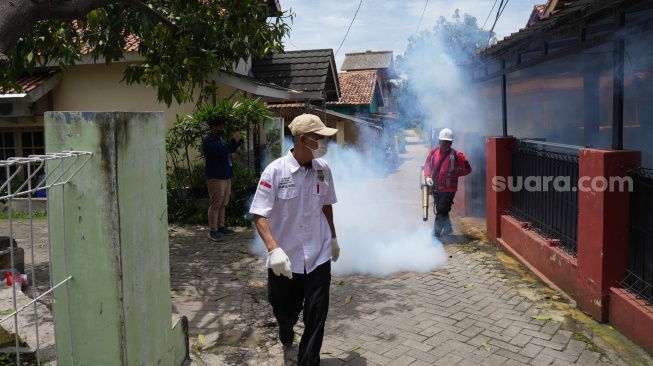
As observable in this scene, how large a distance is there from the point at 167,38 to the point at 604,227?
18.6 feet

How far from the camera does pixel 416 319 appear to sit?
494 centimetres

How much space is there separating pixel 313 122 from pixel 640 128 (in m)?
9.98

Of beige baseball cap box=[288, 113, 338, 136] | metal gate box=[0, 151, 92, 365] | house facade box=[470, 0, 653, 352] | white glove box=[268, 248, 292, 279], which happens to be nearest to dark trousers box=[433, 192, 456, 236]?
house facade box=[470, 0, 653, 352]

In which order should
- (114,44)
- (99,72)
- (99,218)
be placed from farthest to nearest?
(99,72) < (114,44) < (99,218)

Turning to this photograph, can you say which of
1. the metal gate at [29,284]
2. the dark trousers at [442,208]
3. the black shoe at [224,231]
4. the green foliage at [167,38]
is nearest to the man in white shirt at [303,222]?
the metal gate at [29,284]

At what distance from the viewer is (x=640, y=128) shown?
1102 cm

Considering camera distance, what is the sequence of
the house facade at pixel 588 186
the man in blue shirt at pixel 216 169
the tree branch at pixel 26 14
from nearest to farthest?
the tree branch at pixel 26 14 < the house facade at pixel 588 186 < the man in blue shirt at pixel 216 169

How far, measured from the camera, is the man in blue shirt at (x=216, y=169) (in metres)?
8.02

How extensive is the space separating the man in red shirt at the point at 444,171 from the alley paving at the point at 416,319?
1.11 m

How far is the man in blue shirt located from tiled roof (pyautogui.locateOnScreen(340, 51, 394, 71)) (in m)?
45.1

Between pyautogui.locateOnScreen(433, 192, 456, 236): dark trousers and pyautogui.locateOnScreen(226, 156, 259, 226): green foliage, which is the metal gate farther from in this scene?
pyautogui.locateOnScreen(433, 192, 456, 236): dark trousers

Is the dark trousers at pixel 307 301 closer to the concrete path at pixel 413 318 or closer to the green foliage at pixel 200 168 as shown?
the concrete path at pixel 413 318

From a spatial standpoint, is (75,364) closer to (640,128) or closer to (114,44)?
(114,44)

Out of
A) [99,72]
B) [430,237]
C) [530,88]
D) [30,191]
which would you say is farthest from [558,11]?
[99,72]
